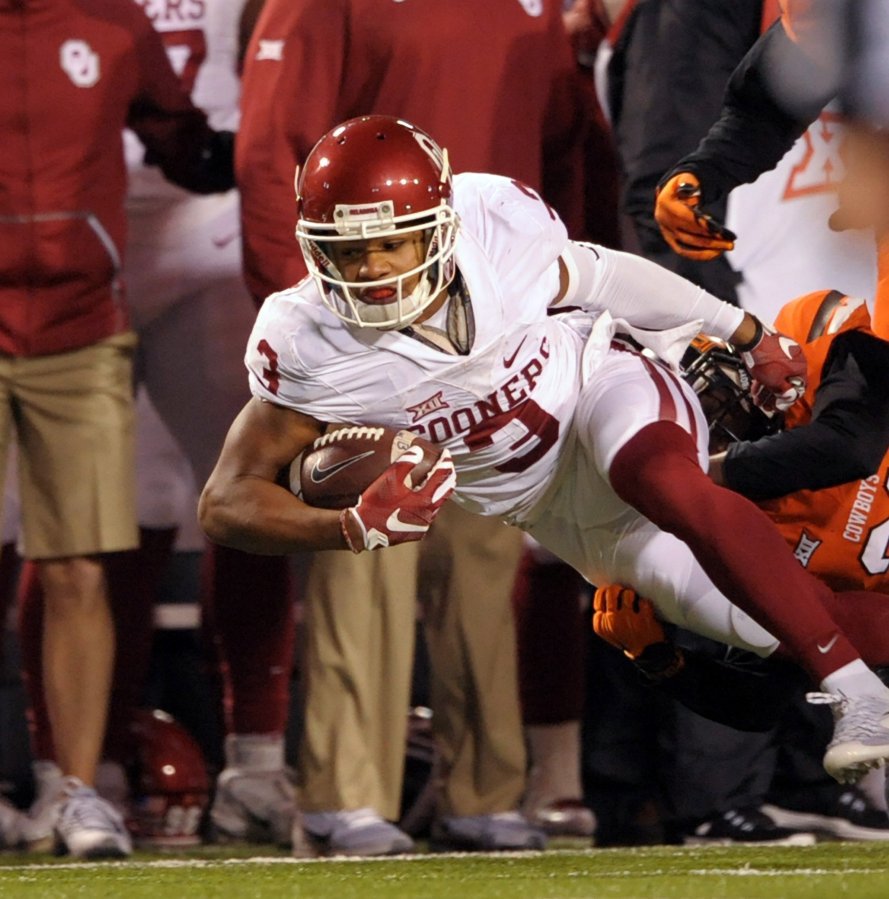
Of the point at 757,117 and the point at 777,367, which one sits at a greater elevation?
the point at 757,117

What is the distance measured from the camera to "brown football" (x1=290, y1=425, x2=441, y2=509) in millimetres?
3381

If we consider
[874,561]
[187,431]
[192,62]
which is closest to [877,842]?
[874,561]

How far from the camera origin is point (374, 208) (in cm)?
349

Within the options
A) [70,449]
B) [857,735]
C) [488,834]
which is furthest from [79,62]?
[857,735]

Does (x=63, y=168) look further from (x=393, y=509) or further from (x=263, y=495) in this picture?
(x=393, y=509)

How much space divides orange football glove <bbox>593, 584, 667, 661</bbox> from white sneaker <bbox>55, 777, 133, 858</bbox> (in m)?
1.06

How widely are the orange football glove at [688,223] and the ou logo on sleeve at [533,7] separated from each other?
723 millimetres

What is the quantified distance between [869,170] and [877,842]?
132 centimetres

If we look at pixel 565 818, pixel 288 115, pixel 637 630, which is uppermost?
pixel 288 115

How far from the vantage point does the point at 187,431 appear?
4.90 metres

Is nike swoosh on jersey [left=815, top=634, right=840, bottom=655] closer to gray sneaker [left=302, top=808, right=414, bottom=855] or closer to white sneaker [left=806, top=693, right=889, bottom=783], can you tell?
white sneaker [left=806, top=693, right=889, bottom=783]

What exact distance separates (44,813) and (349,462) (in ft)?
4.89

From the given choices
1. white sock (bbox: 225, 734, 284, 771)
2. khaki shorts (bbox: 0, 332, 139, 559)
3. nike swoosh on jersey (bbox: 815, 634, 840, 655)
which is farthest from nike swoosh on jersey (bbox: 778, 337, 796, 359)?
white sock (bbox: 225, 734, 284, 771)

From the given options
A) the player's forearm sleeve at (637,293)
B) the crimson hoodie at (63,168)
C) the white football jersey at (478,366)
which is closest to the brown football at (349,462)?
the white football jersey at (478,366)
